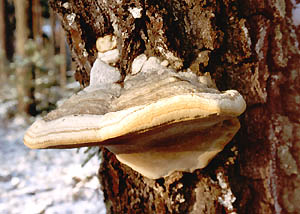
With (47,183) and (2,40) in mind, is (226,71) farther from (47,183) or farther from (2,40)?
(2,40)

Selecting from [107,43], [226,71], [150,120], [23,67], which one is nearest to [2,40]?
[23,67]

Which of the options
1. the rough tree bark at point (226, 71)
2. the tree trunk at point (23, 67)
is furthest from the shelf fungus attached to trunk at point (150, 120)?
the tree trunk at point (23, 67)

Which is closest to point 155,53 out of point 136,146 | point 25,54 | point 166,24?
point 166,24

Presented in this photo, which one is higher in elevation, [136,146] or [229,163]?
[136,146]

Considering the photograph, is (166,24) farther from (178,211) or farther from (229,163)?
(178,211)

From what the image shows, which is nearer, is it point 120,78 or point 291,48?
point 120,78

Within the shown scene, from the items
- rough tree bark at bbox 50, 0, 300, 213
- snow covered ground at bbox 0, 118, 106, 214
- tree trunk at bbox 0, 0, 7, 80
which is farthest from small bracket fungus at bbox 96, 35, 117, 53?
tree trunk at bbox 0, 0, 7, 80

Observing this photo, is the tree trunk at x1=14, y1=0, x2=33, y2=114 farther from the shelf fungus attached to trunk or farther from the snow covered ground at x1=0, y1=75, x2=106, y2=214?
the shelf fungus attached to trunk

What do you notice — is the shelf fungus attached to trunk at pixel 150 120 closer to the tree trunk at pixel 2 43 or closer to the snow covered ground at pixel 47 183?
the snow covered ground at pixel 47 183
